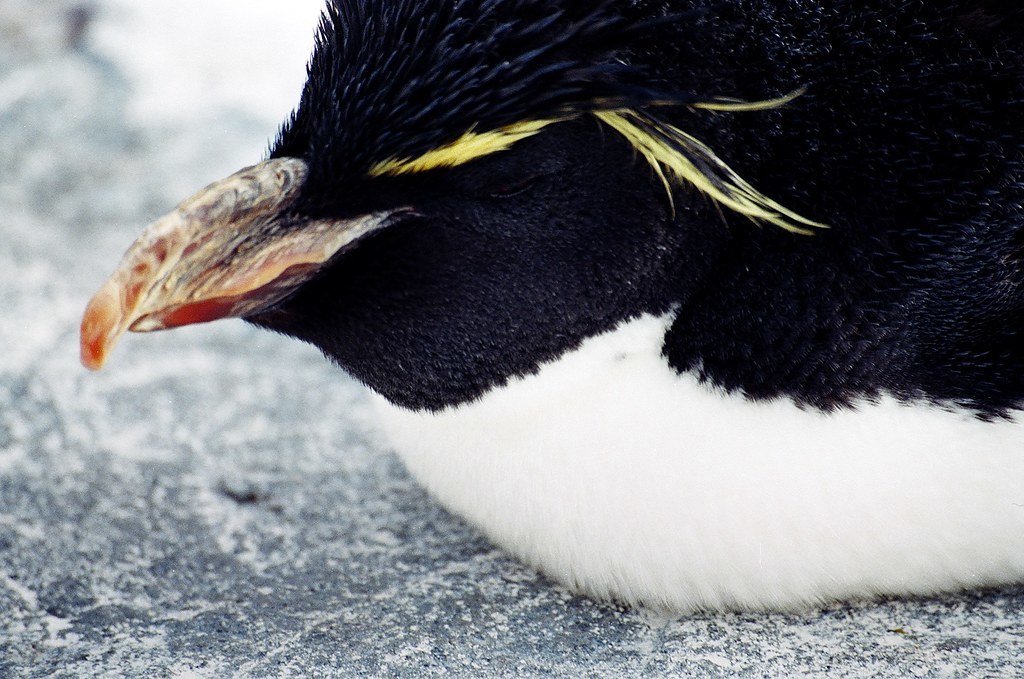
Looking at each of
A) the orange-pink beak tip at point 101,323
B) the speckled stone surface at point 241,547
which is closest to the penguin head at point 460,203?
the orange-pink beak tip at point 101,323

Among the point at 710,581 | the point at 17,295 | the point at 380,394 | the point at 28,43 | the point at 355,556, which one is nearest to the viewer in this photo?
the point at 710,581

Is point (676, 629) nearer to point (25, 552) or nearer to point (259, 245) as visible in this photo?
point (259, 245)

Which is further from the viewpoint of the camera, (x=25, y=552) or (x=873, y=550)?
(x=25, y=552)

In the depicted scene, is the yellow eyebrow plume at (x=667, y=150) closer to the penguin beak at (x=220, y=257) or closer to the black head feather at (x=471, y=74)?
the black head feather at (x=471, y=74)

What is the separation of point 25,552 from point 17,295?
3.34ft

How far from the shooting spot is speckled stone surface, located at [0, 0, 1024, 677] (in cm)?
160

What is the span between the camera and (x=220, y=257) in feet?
4.99

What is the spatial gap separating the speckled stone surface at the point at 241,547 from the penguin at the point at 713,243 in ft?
0.34

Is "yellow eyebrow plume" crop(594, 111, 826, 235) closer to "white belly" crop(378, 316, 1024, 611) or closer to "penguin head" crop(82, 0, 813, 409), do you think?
"penguin head" crop(82, 0, 813, 409)

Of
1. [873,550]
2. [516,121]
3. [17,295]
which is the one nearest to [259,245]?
[516,121]

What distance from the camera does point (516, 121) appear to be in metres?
1.46

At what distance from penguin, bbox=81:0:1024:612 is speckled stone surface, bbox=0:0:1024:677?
0.10 m

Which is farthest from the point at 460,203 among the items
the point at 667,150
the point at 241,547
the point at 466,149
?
the point at 241,547

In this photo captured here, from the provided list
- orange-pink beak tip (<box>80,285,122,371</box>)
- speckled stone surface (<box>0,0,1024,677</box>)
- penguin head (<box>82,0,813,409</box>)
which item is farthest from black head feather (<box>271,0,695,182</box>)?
speckled stone surface (<box>0,0,1024,677</box>)
